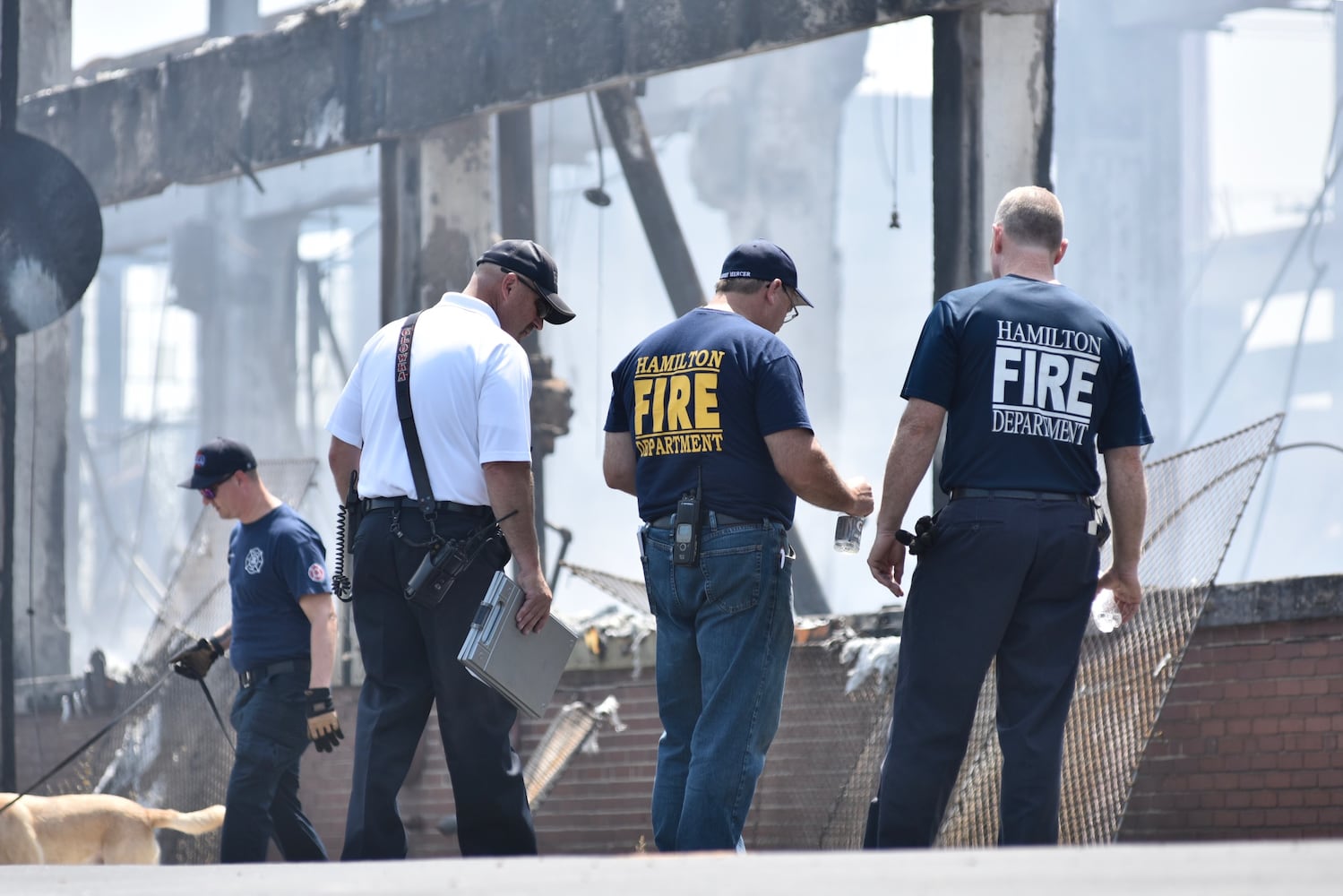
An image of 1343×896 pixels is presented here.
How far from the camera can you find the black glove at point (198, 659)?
6.65 metres

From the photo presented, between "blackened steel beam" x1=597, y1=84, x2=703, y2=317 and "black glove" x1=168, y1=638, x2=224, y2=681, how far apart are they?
4.02m

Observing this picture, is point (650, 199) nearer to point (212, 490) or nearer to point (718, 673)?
point (212, 490)

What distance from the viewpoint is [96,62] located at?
67.8 feet

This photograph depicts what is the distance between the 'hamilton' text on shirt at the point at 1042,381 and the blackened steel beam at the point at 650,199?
5.79m

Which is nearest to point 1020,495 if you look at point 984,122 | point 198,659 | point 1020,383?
point 1020,383

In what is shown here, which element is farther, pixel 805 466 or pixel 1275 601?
pixel 1275 601

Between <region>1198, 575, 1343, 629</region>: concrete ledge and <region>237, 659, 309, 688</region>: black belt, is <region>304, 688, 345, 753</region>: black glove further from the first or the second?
<region>1198, 575, 1343, 629</region>: concrete ledge

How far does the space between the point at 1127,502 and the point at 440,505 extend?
1781mm

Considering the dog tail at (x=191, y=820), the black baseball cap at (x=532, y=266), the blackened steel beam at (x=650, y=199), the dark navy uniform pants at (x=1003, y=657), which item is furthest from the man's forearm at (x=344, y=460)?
the blackened steel beam at (x=650, y=199)

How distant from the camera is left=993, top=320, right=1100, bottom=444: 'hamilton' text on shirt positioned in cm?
420

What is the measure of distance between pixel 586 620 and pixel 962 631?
4404 mm

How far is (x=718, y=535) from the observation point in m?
4.43

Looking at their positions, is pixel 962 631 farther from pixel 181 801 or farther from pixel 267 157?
pixel 267 157

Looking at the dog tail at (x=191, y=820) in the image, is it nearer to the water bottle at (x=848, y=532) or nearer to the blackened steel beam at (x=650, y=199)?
the water bottle at (x=848, y=532)
